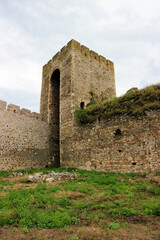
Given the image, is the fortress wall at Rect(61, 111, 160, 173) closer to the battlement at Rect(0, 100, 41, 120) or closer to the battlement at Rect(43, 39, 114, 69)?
the battlement at Rect(0, 100, 41, 120)

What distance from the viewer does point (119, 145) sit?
906 centimetres

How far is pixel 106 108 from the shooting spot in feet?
33.4

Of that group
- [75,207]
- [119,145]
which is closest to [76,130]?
[119,145]

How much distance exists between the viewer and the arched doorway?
15009 millimetres

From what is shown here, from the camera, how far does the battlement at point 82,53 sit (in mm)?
14661

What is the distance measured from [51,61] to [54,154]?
979 cm

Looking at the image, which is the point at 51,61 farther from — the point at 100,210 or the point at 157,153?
the point at 100,210

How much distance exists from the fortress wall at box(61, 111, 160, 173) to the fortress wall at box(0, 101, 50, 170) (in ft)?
9.91

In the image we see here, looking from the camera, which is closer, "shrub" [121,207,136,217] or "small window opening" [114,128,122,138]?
"shrub" [121,207,136,217]

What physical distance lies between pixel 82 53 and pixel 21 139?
9.52 metres

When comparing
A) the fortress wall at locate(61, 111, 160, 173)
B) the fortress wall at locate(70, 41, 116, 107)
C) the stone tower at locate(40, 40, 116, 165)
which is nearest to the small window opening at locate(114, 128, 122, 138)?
the fortress wall at locate(61, 111, 160, 173)

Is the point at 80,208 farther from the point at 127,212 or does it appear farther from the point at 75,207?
the point at 127,212

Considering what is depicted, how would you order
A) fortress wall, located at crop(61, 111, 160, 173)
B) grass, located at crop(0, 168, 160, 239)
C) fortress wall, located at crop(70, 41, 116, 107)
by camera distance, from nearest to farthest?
grass, located at crop(0, 168, 160, 239) < fortress wall, located at crop(61, 111, 160, 173) < fortress wall, located at crop(70, 41, 116, 107)

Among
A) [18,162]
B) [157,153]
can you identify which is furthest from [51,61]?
[157,153]
